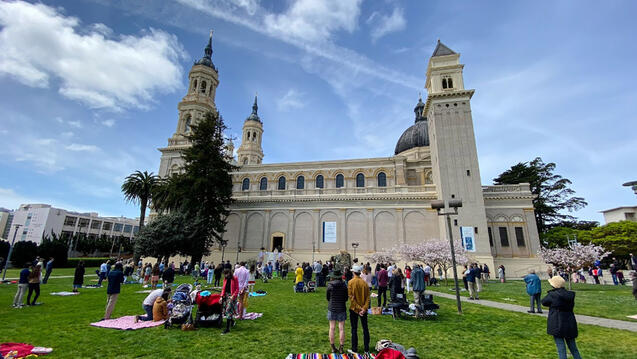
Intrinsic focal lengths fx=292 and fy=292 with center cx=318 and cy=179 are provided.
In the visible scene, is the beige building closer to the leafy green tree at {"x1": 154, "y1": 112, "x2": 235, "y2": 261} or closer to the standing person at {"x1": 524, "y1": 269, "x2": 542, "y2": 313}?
the leafy green tree at {"x1": 154, "y1": 112, "x2": 235, "y2": 261}

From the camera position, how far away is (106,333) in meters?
7.10

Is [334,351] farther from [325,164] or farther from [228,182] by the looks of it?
[325,164]

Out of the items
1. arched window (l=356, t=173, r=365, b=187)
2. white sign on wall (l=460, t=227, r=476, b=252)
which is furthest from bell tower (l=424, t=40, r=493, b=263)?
arched window (l=356, t=173, r=365, b=187)

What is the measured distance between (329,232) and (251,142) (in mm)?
29381

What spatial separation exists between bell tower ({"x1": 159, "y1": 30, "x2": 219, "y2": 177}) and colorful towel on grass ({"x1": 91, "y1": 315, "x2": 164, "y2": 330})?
37.0m

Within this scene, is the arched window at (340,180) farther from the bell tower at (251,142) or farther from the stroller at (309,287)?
the stroller at (309,287)

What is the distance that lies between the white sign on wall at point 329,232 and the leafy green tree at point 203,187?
39.1ft

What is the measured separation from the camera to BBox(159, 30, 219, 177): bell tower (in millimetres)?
43281

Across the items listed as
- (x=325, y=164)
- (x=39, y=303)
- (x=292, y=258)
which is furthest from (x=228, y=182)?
(x=39, y=303)

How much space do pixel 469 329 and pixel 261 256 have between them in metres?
23.9

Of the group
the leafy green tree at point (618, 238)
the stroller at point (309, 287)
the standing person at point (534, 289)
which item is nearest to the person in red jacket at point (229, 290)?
the stroller at point (309, 287)

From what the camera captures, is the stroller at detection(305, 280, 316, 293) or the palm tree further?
the palm tree

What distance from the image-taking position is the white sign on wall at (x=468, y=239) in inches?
1166

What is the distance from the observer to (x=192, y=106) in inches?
1736
